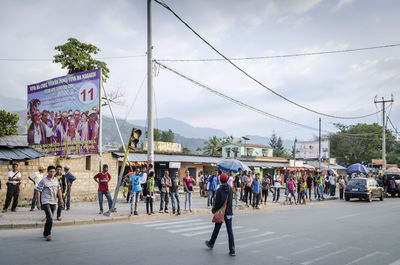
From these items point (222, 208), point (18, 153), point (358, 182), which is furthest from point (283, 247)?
point (358, 182)

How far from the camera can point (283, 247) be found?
24.7 ft

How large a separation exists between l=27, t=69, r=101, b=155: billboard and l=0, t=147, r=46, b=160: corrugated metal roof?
1.43 m

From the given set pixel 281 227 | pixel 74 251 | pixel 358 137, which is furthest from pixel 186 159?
pixel 358 137

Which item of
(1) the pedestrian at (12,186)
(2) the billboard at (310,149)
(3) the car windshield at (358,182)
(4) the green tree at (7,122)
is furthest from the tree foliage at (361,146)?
(1) the pedestrian at (12,186)

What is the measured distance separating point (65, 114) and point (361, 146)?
69.9 metres

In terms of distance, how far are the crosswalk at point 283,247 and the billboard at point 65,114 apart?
331 inches

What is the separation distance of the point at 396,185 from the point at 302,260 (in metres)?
26.3

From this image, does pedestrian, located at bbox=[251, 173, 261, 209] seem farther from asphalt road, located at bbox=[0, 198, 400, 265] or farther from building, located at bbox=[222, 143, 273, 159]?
building, located at bbox=[222, 143, 273, 159]

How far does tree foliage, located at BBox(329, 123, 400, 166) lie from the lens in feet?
228

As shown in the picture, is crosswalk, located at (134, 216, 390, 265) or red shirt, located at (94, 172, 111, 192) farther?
red shirt, located at (94, 172, 111, 192)

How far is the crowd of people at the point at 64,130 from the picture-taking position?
1656cm

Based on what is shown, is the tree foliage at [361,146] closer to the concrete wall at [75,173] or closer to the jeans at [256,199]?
the jeans at [256,199]

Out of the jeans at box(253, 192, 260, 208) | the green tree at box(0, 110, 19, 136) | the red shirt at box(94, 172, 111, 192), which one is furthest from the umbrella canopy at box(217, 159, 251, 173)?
the green tree at box(0, 110, 19, 136)

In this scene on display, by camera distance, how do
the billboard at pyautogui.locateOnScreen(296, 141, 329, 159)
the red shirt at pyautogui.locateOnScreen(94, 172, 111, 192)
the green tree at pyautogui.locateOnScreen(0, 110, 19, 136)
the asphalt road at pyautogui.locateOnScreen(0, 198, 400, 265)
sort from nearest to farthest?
the asphalt road at pyautogui.locateOnScreen(0, 198, 400, 265), the red shirt at pyautogui.locateOnScreen(94, 172, 111, 192), the green tree at pyautogui.locateOnScreen(0, 110, 19, 136), the billboard at pyautogui.locateOnScreen(296, 141, 329, 159)
